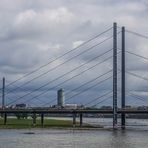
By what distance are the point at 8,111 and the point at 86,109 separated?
21.5 meters

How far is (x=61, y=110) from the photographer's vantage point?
167m

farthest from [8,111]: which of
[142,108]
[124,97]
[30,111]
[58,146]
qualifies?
[58,146]

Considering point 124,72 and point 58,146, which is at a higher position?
point 124,72

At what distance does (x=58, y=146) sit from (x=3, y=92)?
10280 cm

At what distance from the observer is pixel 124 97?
127938mm

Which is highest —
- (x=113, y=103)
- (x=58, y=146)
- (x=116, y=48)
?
(x=116, y=48)

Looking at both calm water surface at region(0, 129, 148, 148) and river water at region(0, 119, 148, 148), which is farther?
river water at region(0, 119, 148, 148)

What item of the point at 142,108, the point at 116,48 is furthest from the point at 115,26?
the point at 142,108

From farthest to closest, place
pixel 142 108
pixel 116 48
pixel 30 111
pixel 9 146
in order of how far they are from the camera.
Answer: pixel 30 111 → pixel 142 108 → pixel 116 48 → pixel 9 146

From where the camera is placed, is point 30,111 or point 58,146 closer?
point 58,146

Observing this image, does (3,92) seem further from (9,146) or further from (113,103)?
(9,146)

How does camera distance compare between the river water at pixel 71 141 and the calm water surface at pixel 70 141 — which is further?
the river water at pixel 71 141

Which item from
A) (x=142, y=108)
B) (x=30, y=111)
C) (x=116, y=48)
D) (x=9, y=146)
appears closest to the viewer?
(x=9, y=146)

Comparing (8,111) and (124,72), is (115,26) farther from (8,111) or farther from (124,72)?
(8,111)
